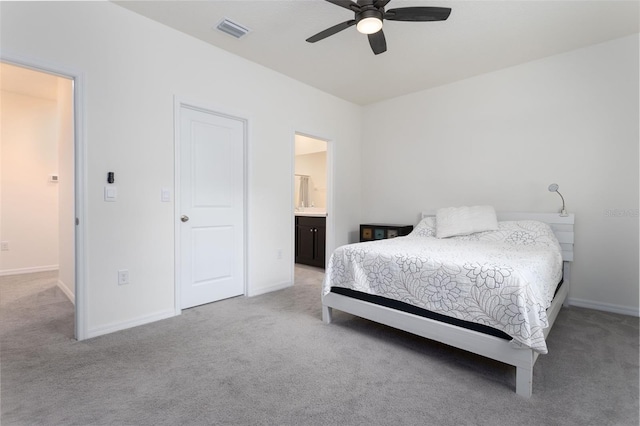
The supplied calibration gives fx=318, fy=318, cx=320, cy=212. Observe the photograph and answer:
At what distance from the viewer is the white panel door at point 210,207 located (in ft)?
9.86

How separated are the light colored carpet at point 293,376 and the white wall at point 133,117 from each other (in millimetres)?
482

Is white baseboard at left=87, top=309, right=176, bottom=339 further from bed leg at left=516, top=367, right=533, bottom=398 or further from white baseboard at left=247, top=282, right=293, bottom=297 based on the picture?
bed leg at left=516, top=367, right=533, bottom=398

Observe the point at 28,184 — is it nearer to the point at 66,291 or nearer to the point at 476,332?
the point at 66,291

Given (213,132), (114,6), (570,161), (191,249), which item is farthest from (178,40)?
(570,161)

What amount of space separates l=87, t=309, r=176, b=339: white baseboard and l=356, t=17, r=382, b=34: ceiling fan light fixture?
9.10 feet

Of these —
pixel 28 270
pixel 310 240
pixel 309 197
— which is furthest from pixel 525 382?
pixel 28 270

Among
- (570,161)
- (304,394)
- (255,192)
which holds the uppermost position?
(570,161)

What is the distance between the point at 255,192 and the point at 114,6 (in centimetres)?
193

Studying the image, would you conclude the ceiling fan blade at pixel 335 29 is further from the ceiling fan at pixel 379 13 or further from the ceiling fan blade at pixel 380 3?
the ceiling fan blade at pixel 380 3

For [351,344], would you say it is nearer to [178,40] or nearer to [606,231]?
[606,231]

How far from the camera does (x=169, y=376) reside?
6.09ft

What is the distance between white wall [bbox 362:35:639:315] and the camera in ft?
9.69

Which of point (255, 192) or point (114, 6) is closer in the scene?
point (114, 6)

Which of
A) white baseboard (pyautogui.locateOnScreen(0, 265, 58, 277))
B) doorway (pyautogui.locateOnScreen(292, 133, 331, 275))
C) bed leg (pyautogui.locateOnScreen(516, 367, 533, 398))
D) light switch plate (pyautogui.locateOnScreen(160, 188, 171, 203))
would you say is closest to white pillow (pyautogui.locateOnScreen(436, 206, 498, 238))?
bed leg (pyautogui.locateOnScreen(516, 367, 533, 398))
